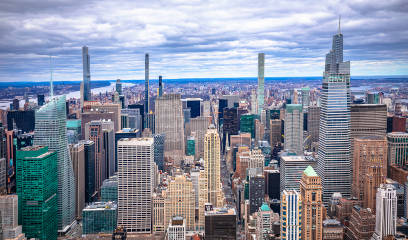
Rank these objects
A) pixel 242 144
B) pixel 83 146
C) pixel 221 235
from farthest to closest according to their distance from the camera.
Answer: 1. pixel 242 144
2. pixel 83 146
3. pixel 221 235

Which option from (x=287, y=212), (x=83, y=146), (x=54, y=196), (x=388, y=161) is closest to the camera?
(x=287, y=212)

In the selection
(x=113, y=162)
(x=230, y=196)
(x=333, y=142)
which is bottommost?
(x=230, y=196)

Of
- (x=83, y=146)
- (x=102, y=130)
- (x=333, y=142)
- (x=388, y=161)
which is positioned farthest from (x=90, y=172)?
(x=388, y=161)

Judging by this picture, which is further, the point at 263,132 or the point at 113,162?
the point at 263,132

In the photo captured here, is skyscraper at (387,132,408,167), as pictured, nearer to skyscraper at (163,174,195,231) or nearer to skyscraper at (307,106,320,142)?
skyscraper at (307,106,320,142)

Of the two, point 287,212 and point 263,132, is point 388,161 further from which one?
point 263,132

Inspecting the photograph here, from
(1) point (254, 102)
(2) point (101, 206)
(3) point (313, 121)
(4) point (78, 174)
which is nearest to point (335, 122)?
(3) point (313, 121)

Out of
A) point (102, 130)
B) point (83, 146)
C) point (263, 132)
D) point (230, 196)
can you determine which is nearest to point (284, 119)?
point (263, 132)

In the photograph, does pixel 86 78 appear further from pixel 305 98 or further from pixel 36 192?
pixel 305 98

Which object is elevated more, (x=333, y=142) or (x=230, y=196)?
(x=333, y=142)
